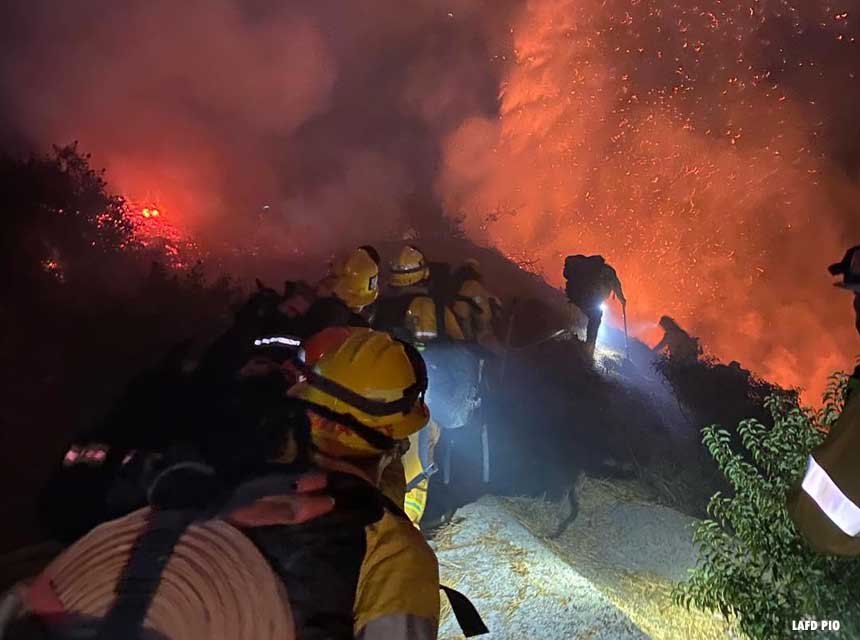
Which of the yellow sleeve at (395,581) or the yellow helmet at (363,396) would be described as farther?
the yellow helmet at (363,396)

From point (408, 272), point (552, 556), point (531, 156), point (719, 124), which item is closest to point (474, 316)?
point (408, 272)

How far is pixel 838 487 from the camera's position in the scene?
72.4 inches

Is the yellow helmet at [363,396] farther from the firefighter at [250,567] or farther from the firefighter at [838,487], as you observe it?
the firefighter at [838,487]

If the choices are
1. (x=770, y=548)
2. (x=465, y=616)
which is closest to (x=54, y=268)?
(x=465, y=616)

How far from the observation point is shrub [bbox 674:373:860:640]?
3.17 meters

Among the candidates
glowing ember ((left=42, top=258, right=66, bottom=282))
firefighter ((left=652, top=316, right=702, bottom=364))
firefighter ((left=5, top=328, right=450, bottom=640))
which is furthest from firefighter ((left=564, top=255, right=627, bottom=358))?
firefighter ((left=5, top=328, right=450, bottom=640))

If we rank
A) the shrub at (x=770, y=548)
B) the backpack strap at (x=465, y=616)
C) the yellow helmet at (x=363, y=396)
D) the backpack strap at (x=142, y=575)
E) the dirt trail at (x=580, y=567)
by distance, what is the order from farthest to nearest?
1. the dirt trail at (x=580, y=567)
2. the shrub at (x=770, y=548)
3. the yellow helmet at (x=363, y=396)
4. the backpack strap at (x=465, y=616)
5. the backpack strap at (x=142, y=575)

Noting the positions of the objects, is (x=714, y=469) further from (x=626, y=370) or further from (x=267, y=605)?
(x=267, y=605)

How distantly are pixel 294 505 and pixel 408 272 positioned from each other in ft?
13.9

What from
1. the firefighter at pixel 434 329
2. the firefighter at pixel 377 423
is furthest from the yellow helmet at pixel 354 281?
the firefighter at pixel 377 423

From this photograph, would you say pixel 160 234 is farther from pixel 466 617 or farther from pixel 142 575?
pixel 142 575

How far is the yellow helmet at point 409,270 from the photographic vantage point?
532 centimetres

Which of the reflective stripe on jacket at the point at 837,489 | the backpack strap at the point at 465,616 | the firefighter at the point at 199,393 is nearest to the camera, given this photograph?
the backpack strap at the point at 465,616

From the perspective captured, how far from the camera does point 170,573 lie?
39.9 inches
